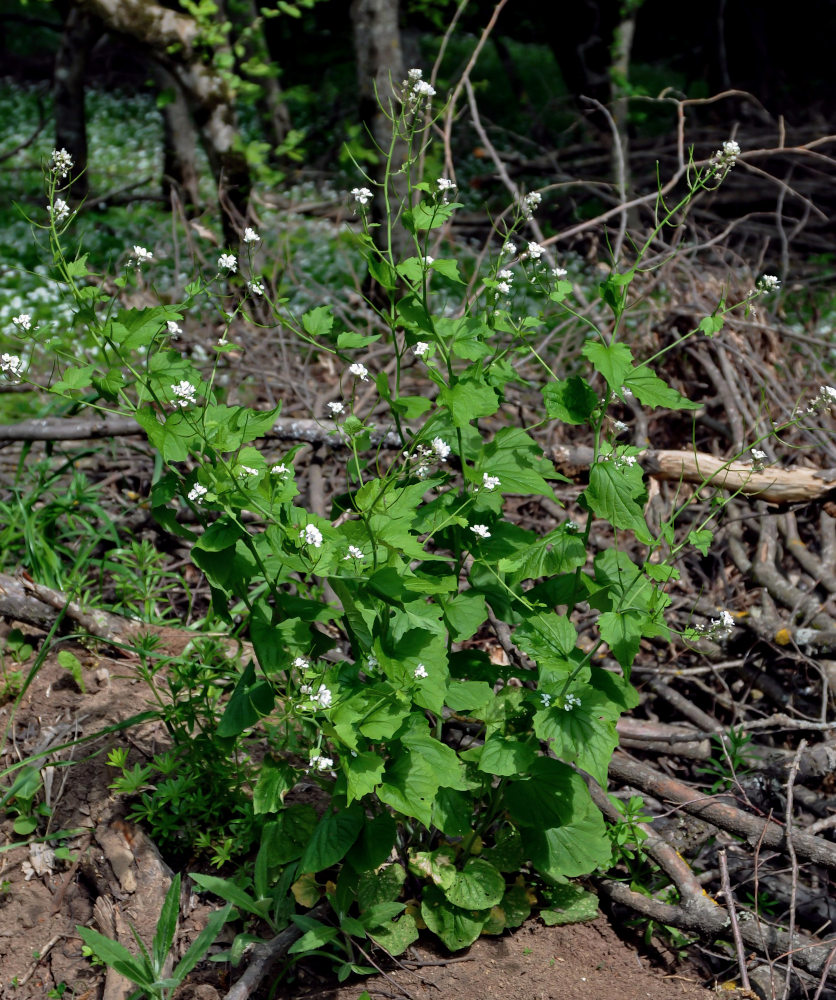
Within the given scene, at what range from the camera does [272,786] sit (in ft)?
6.59

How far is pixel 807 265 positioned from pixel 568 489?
484 centimetres

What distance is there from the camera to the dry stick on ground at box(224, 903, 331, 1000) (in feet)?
6.70

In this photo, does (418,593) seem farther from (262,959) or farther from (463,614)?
(262,959)

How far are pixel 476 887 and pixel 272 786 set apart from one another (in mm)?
563

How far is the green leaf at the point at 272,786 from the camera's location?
199 centimetres

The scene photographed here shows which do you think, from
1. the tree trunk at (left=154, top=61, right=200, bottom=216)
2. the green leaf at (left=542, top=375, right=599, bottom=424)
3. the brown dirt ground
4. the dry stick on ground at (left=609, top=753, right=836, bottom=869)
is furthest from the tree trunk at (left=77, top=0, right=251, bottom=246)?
the dry stick on ground at (left=609, top=753, right=836, bottom=869)

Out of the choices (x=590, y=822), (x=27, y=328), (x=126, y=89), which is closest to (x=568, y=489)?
(x=590, y=822)

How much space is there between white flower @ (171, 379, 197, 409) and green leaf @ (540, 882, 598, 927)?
4.91 feet

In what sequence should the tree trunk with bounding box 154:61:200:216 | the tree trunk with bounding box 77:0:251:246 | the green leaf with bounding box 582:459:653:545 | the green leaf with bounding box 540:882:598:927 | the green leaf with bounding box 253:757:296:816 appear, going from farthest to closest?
the tree trunk with bounding box 154:61:200:216 < the tree trunk with bounding box 77:0:251:246 < the green leaf with bounding box 540:882:598:927 < the green leaf with bounding box 253:757:296:816 < the green leaf with bounding box 582:459:653:545

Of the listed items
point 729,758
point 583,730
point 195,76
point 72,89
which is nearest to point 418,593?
point 583,730

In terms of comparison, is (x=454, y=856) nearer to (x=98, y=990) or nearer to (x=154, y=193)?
(x=98, y=990)

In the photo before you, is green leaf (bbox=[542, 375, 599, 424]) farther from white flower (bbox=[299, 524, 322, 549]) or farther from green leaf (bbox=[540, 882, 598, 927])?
green leaf (bbox=[540, 882, 598, 927])

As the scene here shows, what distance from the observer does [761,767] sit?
2.75 meters

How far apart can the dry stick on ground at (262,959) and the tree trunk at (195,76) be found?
4119 millimetres
